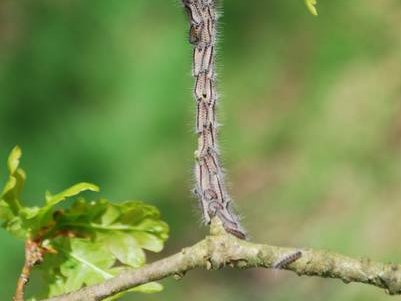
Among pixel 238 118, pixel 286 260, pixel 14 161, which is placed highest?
pixel 238 118

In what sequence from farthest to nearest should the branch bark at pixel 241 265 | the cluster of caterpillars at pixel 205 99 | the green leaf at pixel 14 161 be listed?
the green leaf at pixel 14 161 < the cluster of caterpillars at pixel 205 99 < the branch bark at pixel 241 265

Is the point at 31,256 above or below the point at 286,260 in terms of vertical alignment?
above

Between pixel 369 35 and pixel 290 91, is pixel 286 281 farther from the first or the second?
pixel 369 35

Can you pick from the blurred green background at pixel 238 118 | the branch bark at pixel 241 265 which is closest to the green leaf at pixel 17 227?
the branch bark at pixel 241 265

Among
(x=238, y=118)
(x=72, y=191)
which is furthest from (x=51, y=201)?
(x=238, y=118)

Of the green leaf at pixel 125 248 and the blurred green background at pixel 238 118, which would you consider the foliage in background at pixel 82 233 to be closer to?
the green leaf at pixel 125 248

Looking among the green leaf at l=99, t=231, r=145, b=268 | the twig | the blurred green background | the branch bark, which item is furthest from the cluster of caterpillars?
the blurred green background

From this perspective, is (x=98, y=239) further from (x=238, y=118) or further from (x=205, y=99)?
(x=238, y=118)

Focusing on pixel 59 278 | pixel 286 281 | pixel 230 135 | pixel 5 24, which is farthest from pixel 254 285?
pixel 59 278
